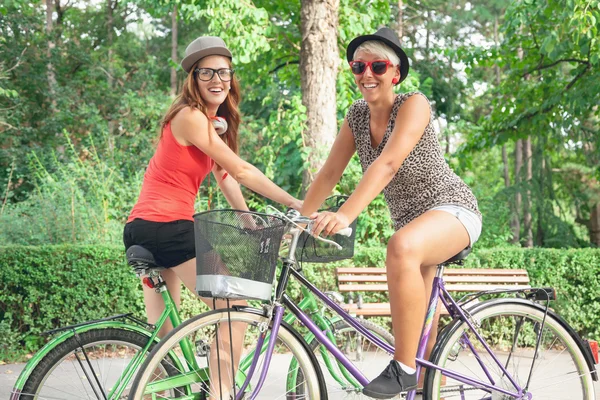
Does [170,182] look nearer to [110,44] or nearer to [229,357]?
[229,357]

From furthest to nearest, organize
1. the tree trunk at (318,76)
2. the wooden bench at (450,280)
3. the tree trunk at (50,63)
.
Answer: the tree trunk at (50,63) < the tree trunk at (318,76) < the wooden bench at (450,280)

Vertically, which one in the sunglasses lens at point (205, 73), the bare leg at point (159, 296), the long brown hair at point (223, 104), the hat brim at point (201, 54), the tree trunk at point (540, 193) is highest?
the tree trunk at point (540, 193)

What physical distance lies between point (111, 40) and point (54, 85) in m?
6.16

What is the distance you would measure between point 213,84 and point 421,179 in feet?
3.53

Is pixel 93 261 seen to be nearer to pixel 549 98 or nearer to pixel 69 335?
pixel 69 335

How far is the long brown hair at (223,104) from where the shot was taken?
11.9ft

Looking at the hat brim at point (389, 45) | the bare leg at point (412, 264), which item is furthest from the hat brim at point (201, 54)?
the bare leg at point (412, 264)

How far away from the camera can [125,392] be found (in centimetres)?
350

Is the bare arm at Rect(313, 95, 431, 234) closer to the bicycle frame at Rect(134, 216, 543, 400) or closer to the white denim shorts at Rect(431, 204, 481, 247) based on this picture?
the bicycle frame at Rect(134, 216, 543, 400)

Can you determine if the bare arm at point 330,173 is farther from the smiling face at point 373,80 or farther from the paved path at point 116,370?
the paved path at point 116,370

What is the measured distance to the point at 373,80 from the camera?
138 inches

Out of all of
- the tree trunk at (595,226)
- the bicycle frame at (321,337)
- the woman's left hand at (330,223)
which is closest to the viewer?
the woman's left hand at (330,223)

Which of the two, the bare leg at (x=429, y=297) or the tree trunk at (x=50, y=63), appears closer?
the bare leg at (x=429, y=297)

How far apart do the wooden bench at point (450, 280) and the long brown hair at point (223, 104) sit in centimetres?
338
